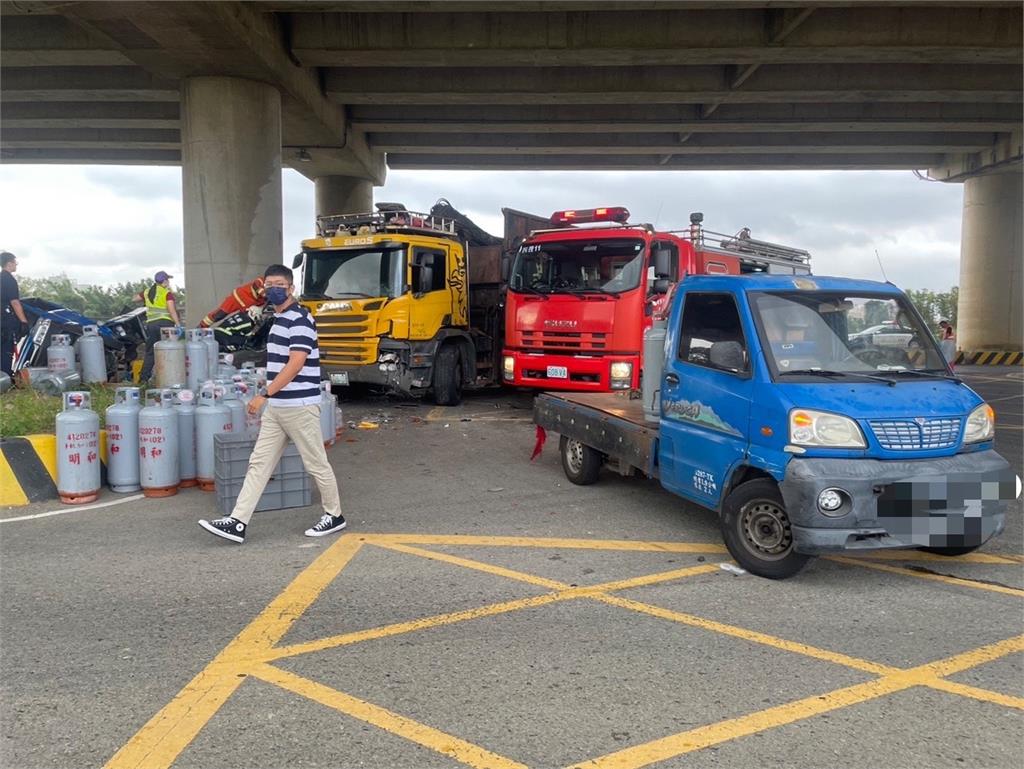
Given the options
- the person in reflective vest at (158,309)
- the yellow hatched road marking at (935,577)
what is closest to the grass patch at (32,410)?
the person in reflective vest at (158,309)

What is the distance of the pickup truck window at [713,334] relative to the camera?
5.17 metres

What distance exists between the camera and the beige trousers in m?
5.47

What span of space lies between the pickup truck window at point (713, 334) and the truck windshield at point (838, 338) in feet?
0.58

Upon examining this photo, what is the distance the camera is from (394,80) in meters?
17.2

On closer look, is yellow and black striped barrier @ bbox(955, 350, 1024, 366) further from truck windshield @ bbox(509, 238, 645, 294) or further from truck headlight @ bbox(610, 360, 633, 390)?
truck headlight @ bbox(610, 360, 633, 390)

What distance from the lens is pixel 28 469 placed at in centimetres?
659

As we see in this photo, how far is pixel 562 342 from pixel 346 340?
3.59m

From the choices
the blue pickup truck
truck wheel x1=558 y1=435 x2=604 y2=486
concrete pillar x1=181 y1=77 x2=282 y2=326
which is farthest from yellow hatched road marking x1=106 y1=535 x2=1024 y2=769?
concrete pillar x1=181 y1=77 x2=282 y2=326

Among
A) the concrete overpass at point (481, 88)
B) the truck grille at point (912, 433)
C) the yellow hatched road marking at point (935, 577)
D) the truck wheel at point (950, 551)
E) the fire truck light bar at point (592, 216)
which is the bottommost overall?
the yellow hatched road marking at point (935, 577)

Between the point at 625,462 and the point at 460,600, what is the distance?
2.40 metres

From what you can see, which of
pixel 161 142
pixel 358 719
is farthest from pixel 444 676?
pixel 161 142

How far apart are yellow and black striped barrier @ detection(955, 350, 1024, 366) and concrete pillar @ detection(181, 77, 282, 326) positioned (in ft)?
74.8

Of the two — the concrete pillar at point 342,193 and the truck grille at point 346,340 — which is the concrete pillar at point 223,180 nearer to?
the truck grille at point 346,340

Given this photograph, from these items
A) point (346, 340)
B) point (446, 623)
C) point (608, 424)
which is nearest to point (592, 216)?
Answer: point (346, 340)
